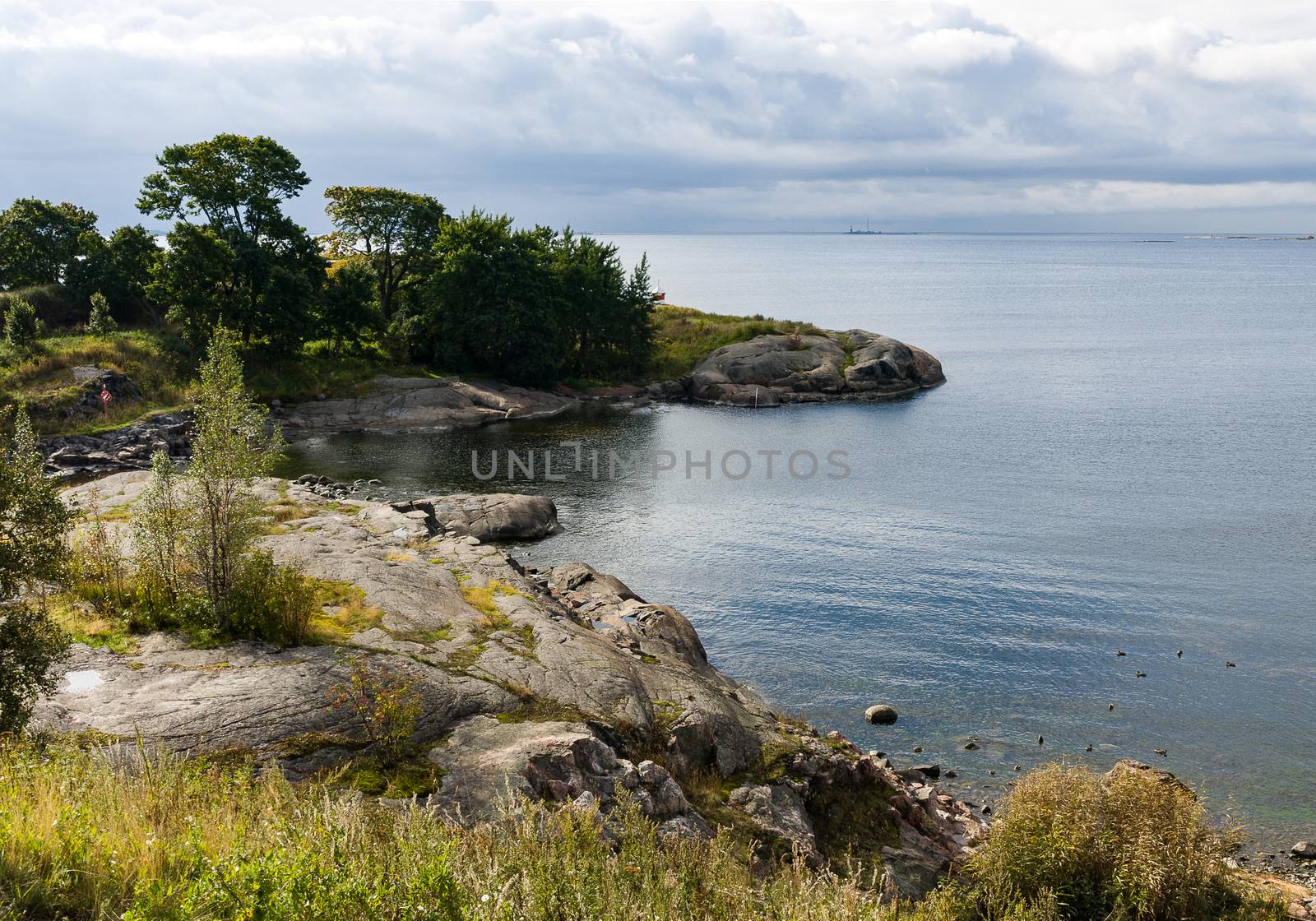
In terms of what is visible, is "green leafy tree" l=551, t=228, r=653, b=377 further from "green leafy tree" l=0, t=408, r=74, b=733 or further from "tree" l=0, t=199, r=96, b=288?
"green leafy tree" l=0, t=408, r=74, b=733

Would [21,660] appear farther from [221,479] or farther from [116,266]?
[116,266]

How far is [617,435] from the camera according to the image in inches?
2751

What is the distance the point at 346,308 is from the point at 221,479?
193ft

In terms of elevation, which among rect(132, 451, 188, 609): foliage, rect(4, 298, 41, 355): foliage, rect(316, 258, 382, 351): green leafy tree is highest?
rect(316, 258, 382, 351): green leafy tree

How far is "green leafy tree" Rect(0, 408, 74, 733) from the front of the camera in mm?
13039

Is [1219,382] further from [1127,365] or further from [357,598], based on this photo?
[357,598]

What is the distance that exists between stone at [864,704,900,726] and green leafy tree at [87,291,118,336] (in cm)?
6363

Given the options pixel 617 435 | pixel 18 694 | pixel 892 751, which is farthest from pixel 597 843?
pixel 617 435

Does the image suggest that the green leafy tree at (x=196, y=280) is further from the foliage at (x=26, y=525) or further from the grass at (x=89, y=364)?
the foliage at (x=26, y=525)

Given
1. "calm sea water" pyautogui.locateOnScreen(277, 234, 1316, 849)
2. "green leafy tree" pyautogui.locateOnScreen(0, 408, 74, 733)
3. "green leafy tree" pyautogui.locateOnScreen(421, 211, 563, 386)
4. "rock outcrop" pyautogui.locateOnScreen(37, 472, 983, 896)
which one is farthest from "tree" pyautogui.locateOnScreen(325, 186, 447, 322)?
"green leafy tree" pyautogui.locateOnScreen(0, 408, 74, 733)

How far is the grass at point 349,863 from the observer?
25.0 feet

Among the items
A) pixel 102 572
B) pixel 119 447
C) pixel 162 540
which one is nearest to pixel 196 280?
pixel 119 447

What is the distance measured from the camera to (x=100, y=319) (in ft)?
218

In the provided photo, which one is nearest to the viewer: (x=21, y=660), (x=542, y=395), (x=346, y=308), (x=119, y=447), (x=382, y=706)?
(x=21, y=660)
